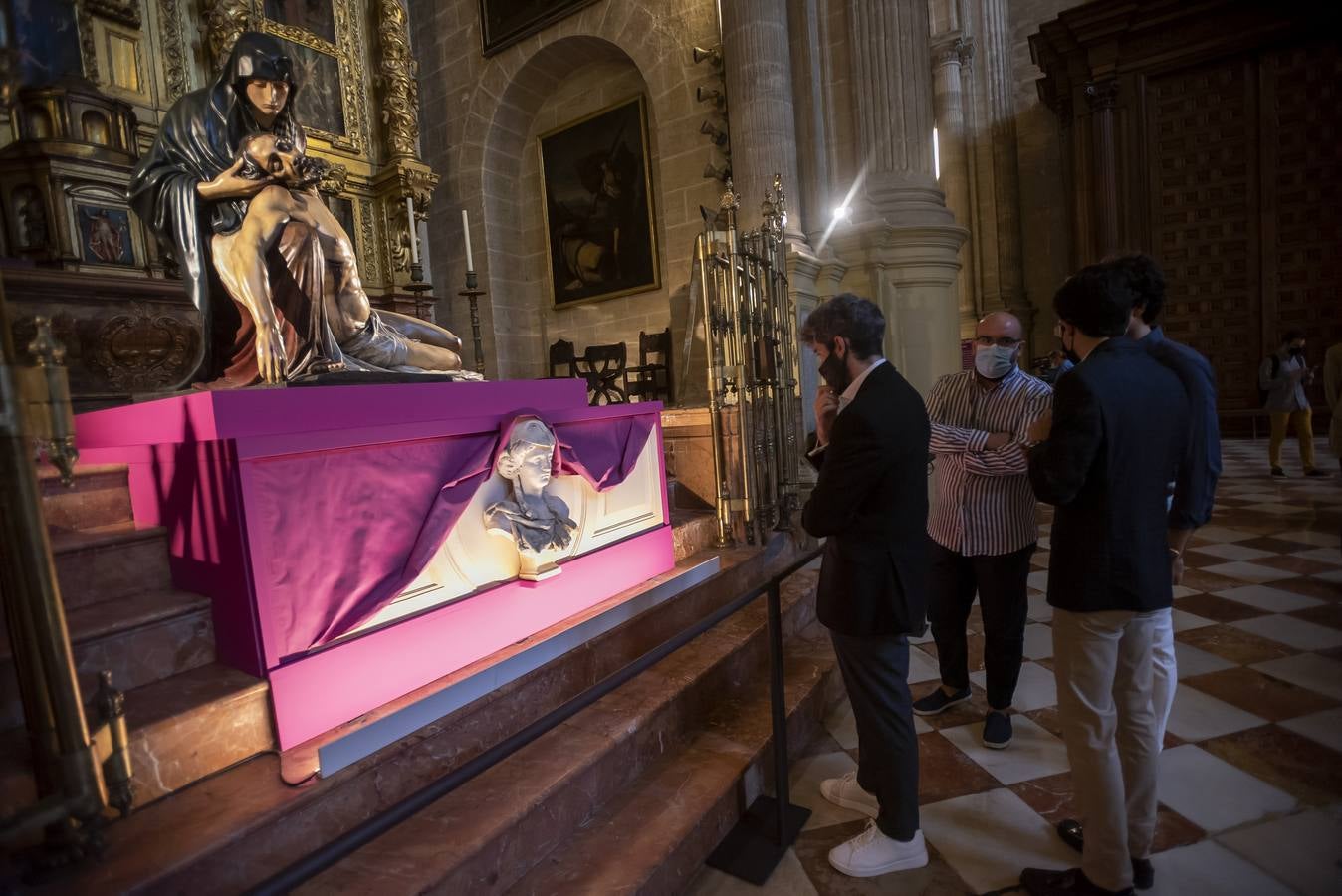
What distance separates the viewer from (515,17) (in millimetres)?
7234

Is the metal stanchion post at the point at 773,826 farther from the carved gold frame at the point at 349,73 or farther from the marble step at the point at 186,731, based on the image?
the carved gold frame at the point at 349,73

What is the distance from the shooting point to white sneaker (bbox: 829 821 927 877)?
1.77 meters

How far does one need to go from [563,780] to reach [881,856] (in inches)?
35.5

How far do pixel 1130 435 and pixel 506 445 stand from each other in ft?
5.62

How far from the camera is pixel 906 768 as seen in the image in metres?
1.74

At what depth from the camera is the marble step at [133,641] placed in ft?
4.44

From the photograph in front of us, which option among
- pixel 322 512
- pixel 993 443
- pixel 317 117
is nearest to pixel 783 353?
pixel 993 443

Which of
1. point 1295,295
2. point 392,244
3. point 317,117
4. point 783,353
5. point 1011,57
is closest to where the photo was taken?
point 783,353

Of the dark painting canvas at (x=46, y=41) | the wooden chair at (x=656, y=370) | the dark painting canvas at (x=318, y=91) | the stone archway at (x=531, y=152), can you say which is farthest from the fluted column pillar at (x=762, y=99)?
the dark painting canvas at (x=46, y=41)

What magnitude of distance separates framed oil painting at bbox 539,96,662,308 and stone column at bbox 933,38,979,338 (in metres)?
6.39

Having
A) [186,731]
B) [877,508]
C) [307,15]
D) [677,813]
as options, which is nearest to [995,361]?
[877,508]

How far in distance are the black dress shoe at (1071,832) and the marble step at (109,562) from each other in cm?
259

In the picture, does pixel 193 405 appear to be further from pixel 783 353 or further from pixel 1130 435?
pixel 783 353

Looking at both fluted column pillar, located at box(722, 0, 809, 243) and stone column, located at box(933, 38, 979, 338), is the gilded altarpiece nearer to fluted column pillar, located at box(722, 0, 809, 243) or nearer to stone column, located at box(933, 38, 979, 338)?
fluted column pillar, located at box(722, 0, 809, 243)
